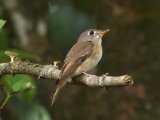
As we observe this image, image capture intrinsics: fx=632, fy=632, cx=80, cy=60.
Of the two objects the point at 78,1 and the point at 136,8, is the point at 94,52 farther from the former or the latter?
the point at 136,8

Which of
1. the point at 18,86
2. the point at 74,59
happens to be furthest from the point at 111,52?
the point at 18,86

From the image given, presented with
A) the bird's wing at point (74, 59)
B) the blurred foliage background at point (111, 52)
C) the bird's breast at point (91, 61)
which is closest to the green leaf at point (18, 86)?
the bird's wing at point (74, 59)

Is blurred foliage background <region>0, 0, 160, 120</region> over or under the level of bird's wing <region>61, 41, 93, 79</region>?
over

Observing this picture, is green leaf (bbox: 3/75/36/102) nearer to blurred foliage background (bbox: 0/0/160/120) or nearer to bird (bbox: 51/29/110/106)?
bird (bbox: 51/29/110/106)

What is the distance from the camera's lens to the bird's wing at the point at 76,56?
4.14m

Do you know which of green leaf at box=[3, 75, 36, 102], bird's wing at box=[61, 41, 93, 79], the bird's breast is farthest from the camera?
the bird's breast

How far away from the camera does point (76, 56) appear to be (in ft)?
14.7

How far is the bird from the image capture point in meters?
3.90

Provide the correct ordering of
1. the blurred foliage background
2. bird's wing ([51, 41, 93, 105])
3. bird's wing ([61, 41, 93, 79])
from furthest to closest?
the blurred foliage background < bird's wing ([61, 41, 93, 79]) < bird's wing ([51, 41, 93, 105])

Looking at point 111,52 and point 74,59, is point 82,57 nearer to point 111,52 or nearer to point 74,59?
point 74,59

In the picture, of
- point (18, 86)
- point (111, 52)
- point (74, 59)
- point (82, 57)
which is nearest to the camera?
point (18, 86)

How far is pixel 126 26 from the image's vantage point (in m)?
6.39

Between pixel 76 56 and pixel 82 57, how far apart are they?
0.21 ft

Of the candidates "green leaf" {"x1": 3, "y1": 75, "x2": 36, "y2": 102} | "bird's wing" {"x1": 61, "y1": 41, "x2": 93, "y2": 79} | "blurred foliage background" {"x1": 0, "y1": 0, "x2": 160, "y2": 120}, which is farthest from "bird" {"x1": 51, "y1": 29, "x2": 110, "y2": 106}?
"blurred foliage background" {"x1": 0, "y1": 0, "x2": 160, "y2": 120}
